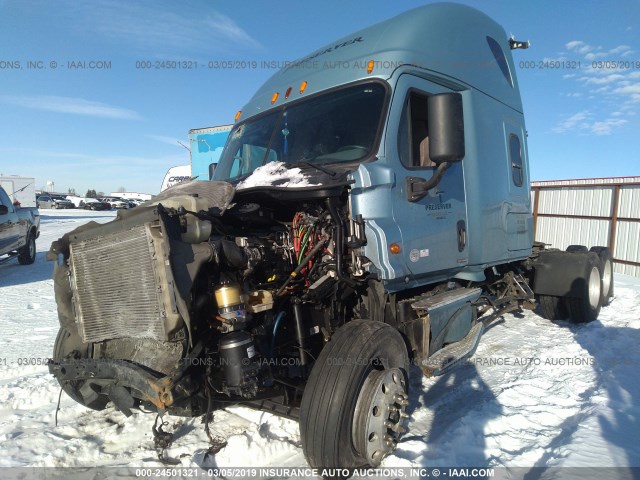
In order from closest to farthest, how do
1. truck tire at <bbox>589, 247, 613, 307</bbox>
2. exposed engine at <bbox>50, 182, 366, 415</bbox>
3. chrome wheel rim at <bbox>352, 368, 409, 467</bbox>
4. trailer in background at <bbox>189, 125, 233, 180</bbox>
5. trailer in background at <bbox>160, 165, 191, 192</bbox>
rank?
exposed engine at <bbox>50, 182, 366, 415</bbox>, chrome wheel rim at <bbox>352, 368, 409, 467</bbox>, truck tire at <bbox>589, 247, 613, 307</bbox>, trailer in background at <bbox>189, 125, 233, 180</bbox>, trailer in background at <bbox>160, 165, 191, 192</bbox>

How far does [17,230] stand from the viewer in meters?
10.8

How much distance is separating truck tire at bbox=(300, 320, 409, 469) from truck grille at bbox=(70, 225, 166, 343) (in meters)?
1.03

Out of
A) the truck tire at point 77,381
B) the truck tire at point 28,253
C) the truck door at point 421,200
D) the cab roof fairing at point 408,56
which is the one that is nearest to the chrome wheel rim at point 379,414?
the truck door at point 421,200

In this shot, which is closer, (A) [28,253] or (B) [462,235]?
(B) [462,235]

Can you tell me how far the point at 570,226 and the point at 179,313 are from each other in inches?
641

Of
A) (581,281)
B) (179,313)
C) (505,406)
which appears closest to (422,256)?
(505,406)

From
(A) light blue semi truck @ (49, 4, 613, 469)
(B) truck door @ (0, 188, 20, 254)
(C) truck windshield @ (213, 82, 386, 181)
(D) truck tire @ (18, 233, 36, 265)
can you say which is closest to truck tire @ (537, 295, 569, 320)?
Result: (A) light blue semi truck @ (49, 4, 613, 469)

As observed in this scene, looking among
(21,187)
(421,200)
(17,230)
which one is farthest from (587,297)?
(21,187)

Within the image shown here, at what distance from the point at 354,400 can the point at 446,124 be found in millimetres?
1960

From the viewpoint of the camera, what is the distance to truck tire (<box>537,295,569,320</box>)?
6504 millimetres

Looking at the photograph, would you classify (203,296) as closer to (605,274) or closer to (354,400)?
(354,400)

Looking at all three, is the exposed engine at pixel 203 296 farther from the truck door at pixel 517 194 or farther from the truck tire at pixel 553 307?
the truck tire at pixel 553 307

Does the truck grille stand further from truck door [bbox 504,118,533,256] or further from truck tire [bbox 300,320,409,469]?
truck door [bbox 504,118,533,256]

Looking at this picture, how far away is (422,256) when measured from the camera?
3.53m
